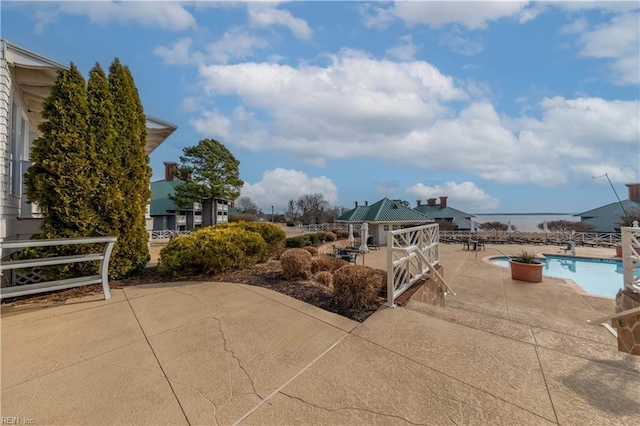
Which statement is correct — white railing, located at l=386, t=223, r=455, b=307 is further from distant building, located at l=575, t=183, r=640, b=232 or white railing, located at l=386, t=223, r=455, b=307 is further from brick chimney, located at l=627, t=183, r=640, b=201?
brick chimney, located at l=627, t=183, r=640, b=201

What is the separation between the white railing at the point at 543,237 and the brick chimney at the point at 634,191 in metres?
8.61

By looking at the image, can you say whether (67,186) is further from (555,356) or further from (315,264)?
(555,356)

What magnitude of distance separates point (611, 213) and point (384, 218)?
2313 centimetres

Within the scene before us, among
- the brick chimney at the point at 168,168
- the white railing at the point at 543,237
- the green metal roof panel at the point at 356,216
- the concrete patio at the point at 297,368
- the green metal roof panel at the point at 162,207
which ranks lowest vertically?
the white railing at the point at 543,237

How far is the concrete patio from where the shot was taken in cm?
183

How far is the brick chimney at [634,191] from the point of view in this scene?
23844 millimetres

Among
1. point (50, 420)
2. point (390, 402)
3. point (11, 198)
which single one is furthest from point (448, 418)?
point (11, 198)

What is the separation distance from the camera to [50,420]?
1760 millimetres

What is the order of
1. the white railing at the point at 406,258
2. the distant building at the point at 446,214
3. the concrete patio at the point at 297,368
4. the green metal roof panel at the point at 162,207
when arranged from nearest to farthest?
the concrete patio at the point at 297,368 → the white railing at the point at 406,258 → the green metal roof panel at the point at 162,207 → the distant building at the point at 446,214

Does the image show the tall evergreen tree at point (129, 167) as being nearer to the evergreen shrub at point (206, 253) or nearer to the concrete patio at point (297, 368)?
the evergreen shrub at point (206, 253)

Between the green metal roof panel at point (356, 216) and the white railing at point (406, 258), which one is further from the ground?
the green metal roof panel at point (356, 216)

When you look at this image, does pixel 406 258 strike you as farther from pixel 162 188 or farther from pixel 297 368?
pixel 162 188

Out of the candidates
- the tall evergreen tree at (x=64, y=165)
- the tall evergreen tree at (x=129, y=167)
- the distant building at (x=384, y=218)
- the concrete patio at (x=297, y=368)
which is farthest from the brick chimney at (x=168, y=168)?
the concrete patio at (x=297, y=368)

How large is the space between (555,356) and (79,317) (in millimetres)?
5765
